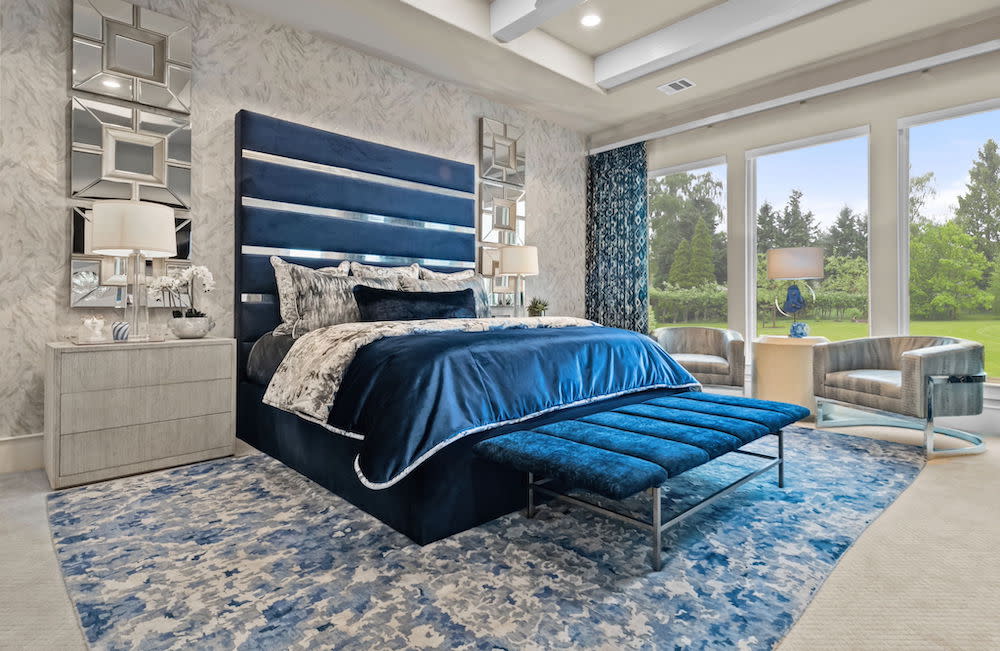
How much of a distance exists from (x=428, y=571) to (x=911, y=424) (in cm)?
Answer: 358

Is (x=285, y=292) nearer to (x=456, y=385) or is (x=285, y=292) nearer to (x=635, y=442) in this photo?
(x=456, y=385)

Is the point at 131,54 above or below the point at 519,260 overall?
above

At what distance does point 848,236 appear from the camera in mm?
4395

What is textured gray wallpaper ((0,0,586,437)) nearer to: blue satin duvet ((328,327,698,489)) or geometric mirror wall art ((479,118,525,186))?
geometric mirror wall art ((479,118,525,186))

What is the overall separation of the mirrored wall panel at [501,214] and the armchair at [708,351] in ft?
5.27

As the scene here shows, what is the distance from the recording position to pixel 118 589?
5.21ft

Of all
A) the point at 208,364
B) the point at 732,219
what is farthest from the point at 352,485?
Answer: the point at 732,219

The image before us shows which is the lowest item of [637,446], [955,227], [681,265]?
[637,446]

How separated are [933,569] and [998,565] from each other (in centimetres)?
24

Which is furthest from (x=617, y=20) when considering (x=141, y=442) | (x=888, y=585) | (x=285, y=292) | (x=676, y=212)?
(x=141, y=442)

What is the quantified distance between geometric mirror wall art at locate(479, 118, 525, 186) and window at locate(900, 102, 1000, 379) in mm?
3064

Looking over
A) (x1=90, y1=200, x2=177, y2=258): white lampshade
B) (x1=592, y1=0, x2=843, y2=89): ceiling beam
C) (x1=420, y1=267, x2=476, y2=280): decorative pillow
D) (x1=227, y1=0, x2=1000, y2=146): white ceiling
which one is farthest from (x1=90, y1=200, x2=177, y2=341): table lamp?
(x1=592, y1=0, x2=843, y2=89): ceiling beam

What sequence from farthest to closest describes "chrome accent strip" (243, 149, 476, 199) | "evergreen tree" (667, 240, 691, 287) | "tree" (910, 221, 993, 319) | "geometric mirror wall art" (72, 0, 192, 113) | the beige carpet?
"evergreen tree" (667, 240, 691, 287) → "tree" (910, 221, 993, 319) → "chrome accent strip" (243, 149, 476, 199) → "geometric mirror wall art" (72, 0, 192, 113) → the beige carpet

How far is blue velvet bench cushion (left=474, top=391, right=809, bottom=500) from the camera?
160 centimetres
